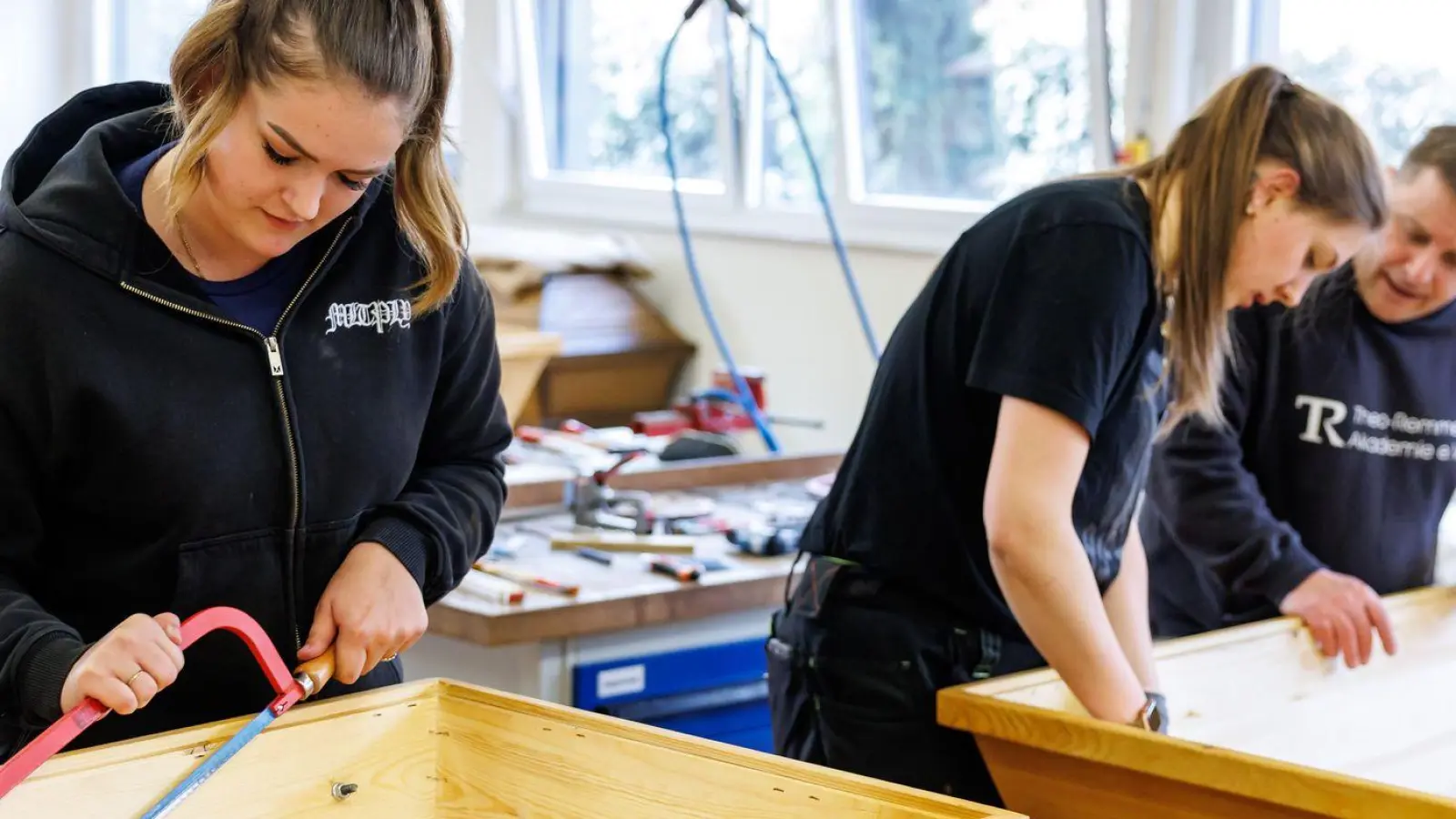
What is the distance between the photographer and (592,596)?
2031 millimetres

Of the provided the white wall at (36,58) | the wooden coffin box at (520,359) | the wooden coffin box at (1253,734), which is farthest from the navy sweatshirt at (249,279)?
A: the white wall at (36,58)

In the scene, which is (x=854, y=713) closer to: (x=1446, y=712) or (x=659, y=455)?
(x=1446, y=712)

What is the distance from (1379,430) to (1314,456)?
82mm

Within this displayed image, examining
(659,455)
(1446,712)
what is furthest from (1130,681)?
(659,455)

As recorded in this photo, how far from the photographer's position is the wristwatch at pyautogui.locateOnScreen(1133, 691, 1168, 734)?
1.45 meters

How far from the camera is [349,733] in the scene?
1249 mm

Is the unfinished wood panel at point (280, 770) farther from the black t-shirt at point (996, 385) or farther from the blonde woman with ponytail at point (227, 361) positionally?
the black t-shirt at point (996, 385)

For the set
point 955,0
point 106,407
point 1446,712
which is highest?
point 955,0

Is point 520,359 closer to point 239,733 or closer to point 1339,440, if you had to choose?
point 1339,440

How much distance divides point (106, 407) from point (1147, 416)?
905 mm

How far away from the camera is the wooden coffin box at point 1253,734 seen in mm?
1281

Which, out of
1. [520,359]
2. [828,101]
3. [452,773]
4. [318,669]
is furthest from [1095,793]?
[828,101]

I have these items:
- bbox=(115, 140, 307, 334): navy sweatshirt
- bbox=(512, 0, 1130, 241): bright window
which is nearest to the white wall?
bbox=(512, 0, 1130, 241): bright window

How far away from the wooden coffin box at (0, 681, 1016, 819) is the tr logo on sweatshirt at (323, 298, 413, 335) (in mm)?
293
